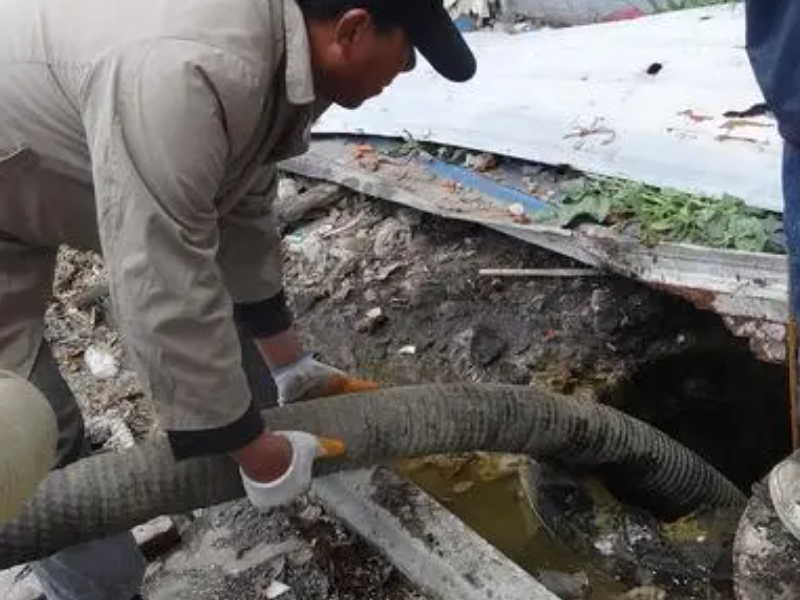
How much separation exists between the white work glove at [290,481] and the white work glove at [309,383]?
619mm

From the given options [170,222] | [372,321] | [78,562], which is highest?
[170,222]

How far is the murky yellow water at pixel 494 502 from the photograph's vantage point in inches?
144

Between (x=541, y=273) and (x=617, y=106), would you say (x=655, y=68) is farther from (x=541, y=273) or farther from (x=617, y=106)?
(x=541, y=273)

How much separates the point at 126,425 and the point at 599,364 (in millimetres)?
1803

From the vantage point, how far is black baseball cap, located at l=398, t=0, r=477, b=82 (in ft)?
7.21

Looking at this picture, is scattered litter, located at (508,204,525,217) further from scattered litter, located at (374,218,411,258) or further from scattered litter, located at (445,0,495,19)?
scattered litter, located at (445,0,495,19)

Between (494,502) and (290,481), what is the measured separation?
4.57 ft

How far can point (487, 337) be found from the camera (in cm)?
411

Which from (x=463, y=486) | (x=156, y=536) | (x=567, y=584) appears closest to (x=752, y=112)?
(x=463, y=486)

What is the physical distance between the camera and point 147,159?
2.06 m

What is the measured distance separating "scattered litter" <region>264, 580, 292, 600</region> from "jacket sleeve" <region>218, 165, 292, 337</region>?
30.8 inches

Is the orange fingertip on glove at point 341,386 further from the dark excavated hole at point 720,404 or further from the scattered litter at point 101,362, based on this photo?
the scattered litter at point 101,362

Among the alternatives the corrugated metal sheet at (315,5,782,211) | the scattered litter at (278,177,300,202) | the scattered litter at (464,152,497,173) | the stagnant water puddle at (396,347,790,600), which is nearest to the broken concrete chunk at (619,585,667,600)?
the stagnant water puddle at (396,347,790,600)

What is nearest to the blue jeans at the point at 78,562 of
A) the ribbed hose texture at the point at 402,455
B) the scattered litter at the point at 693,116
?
the ribbed hose texture at the point at 402,455
